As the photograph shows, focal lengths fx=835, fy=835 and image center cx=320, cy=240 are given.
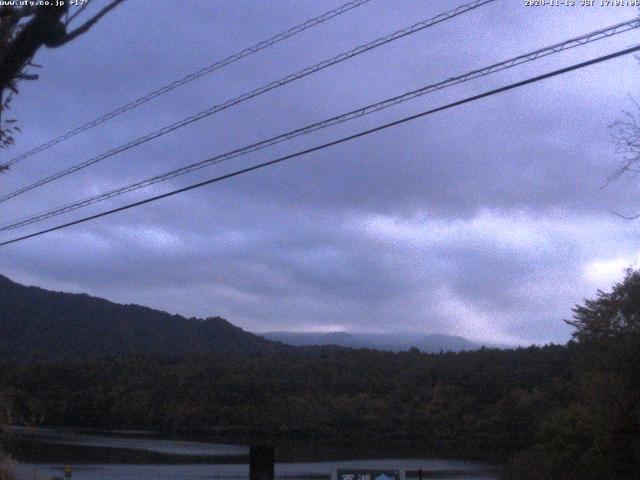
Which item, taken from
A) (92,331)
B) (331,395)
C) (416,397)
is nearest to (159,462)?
(416,397)

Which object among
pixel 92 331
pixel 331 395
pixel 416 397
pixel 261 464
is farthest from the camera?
pixel 92 331

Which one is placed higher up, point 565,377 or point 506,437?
point 565,377

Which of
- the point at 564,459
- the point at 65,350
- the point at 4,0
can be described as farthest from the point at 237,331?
the point at 4,0

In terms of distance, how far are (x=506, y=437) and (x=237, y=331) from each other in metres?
65.3

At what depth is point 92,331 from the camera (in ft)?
278

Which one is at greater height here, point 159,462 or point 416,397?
point 416,397

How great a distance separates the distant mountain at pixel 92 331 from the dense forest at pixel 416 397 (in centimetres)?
1806

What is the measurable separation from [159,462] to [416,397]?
56.3 ft

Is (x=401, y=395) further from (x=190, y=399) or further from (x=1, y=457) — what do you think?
(x=1, y=457)

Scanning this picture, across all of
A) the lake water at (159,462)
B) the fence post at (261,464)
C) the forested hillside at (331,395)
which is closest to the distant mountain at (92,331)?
the forested hillside at (331,395)

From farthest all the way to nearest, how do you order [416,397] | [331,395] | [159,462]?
[331,395]
[416,397]
[159,462]

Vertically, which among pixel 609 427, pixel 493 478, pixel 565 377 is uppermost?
pixel 565 377

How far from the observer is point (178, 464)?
29.7 metres

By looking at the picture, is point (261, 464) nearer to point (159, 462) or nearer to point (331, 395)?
point (159, 462)
